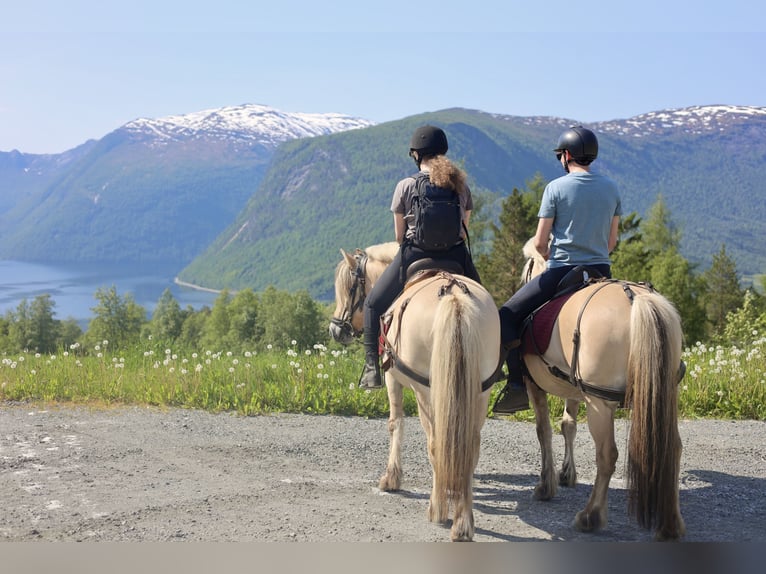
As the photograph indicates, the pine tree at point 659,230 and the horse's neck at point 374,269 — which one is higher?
the pine tree at point 659,230

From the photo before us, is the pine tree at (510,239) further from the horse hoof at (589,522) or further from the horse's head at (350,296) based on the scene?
the horse hoof at (589,522)

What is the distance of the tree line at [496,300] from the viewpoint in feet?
175

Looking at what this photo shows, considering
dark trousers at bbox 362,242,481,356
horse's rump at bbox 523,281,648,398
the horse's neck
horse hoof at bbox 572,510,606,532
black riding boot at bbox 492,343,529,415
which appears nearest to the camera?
horse's rump at bbox 523,281,648,398

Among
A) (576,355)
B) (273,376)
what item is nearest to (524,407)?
(576,355)

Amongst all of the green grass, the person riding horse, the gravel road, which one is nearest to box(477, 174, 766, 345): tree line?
the green grass

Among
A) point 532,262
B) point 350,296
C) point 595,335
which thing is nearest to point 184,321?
point 350,296

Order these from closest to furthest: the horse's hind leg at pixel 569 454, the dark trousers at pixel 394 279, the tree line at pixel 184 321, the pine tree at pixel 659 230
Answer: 1. the dark trousers at pixel 394 279
2. the horse's hind leg at pixel 569 454
3. the tree line at pixel 184 321
4. the pine tree at pixel 659 230

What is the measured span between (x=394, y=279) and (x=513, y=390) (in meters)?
1.54

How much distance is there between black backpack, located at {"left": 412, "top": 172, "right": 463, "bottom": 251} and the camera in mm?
5930

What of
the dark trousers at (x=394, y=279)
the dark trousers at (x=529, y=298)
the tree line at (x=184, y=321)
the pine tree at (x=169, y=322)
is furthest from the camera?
the pine tree at (x=169, y=322)

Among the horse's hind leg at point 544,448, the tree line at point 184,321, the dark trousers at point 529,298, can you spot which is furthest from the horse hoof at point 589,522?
the tree line at point 184,321

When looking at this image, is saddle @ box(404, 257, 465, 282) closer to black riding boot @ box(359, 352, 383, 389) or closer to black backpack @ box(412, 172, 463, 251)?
black backpack @ box(412, 172, 463, 251)

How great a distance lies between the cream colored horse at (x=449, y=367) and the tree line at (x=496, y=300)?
29668 millimetres

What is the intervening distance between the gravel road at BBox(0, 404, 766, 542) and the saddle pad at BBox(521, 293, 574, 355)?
144 centimetres
